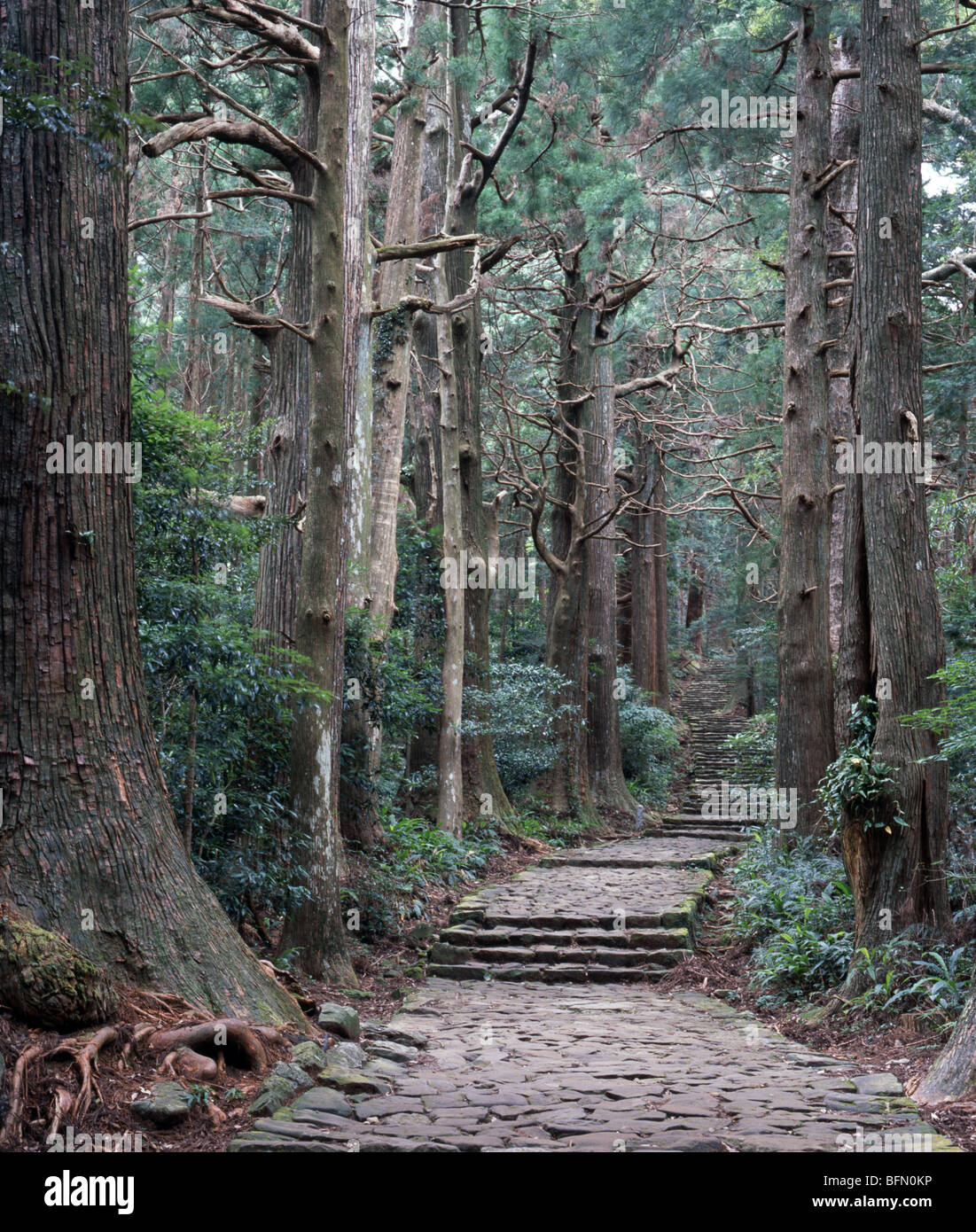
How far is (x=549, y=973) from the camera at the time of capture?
384 inches

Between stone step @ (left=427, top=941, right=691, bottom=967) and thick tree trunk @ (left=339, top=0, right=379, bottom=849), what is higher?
thick tree trunk @ (left=339, top=0, right=379, bottom=849)

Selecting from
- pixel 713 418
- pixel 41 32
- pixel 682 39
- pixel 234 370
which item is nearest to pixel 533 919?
pixel 41 32

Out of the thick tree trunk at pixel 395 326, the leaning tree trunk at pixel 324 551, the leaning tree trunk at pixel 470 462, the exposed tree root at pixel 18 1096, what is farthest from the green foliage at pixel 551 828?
the exposed tree root at pixel 18 1096

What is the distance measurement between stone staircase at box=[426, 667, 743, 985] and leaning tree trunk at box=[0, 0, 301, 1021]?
467 cm

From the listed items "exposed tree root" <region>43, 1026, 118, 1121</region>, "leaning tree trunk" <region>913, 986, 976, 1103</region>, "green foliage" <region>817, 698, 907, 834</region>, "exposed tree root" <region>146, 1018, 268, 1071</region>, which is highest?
"green foliage" <region>817, 698, 907, 834</region>

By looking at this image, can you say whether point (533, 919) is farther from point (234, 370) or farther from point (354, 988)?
point (234, 370)

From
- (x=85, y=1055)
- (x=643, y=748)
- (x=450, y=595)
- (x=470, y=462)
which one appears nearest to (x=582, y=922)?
(x=450, y=595)

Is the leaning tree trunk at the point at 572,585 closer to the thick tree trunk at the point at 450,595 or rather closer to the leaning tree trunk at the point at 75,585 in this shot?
the thick tree trunk at the point at 450,595

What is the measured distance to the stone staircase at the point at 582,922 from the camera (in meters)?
9.77

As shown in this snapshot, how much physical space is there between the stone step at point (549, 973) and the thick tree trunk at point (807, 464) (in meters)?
3.16

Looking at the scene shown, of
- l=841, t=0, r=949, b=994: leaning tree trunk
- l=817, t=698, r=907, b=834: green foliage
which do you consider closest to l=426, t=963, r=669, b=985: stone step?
l=841, t=0, r=949, b=994: leaning tree trunk

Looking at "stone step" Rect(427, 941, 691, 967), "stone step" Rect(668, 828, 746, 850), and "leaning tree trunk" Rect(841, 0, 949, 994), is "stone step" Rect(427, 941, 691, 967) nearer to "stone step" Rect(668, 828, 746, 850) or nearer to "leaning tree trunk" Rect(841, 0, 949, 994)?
"leaning tree trunk" Rect(841, 0, 949, 994)

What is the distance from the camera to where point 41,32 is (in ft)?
17.1

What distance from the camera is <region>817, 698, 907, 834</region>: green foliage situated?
736 centimetres
